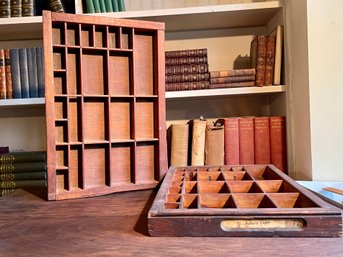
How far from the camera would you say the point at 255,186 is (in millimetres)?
662

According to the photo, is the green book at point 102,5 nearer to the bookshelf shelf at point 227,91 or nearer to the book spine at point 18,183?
the bookshelf shelf at point 227,91

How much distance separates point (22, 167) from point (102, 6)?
672mm

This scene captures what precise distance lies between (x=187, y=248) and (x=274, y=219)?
0.15 m

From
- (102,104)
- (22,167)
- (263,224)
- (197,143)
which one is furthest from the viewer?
(22,167)

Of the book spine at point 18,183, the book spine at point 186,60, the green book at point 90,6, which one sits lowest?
the book spine at point 18,183

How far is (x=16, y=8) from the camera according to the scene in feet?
3.44

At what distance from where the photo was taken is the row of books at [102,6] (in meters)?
1.02

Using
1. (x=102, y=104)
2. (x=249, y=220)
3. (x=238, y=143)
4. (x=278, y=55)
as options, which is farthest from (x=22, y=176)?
(x=278, y=55)

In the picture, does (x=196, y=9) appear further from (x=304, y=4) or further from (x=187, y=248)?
(x=187, y=248)

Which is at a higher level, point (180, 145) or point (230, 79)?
point (230, 79)

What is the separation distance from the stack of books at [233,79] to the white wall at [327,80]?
229 mm

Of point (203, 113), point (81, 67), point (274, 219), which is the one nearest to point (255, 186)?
point (274, 219)

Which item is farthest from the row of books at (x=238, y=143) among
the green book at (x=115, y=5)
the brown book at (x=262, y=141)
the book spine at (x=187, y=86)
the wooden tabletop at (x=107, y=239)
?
the green book at (x=115, y=5)

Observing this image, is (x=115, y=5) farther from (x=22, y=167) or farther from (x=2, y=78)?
(x=22, y=167)
